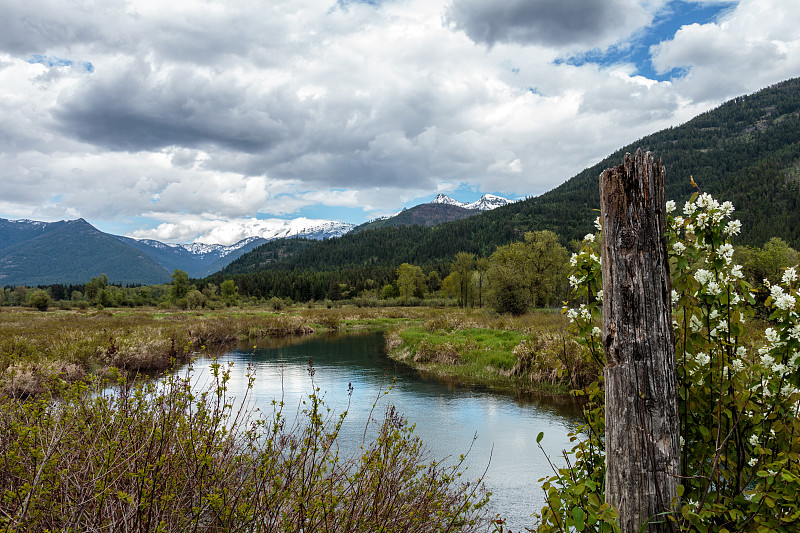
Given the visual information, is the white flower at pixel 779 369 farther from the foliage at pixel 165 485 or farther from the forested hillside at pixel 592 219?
the forested hillside at pixel 592 219

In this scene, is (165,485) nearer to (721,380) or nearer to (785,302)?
(721,380)

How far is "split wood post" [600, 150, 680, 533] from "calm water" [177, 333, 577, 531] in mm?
3689

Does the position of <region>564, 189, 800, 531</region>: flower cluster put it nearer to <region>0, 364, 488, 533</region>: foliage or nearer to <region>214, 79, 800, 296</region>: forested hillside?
<region>0, 364, 488, 533</region>: foliage

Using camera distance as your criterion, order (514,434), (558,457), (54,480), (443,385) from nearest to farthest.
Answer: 1. (54,480)
2. (558,457)
3. (514,434)
4. (443,385)

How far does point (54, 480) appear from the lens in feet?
11.7

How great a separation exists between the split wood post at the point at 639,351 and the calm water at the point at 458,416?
369cm

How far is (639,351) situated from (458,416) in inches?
407

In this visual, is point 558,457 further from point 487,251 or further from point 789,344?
point 487,251

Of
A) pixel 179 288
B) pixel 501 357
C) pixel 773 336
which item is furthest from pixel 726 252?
pixel 179 288

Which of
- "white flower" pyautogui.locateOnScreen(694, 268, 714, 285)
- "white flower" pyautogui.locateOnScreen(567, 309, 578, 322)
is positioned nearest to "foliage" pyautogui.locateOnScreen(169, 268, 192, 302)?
"white flower" pyautogui.locateOnScreen(567, 309, 578, 322)

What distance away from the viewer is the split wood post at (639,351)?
3.04 m

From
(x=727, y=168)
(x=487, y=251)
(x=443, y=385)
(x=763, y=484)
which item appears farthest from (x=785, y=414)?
(x=727, y=168)

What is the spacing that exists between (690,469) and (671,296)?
137 centimetres

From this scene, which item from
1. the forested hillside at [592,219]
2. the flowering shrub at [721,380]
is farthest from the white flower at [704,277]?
the forested hillside at [592,219]
